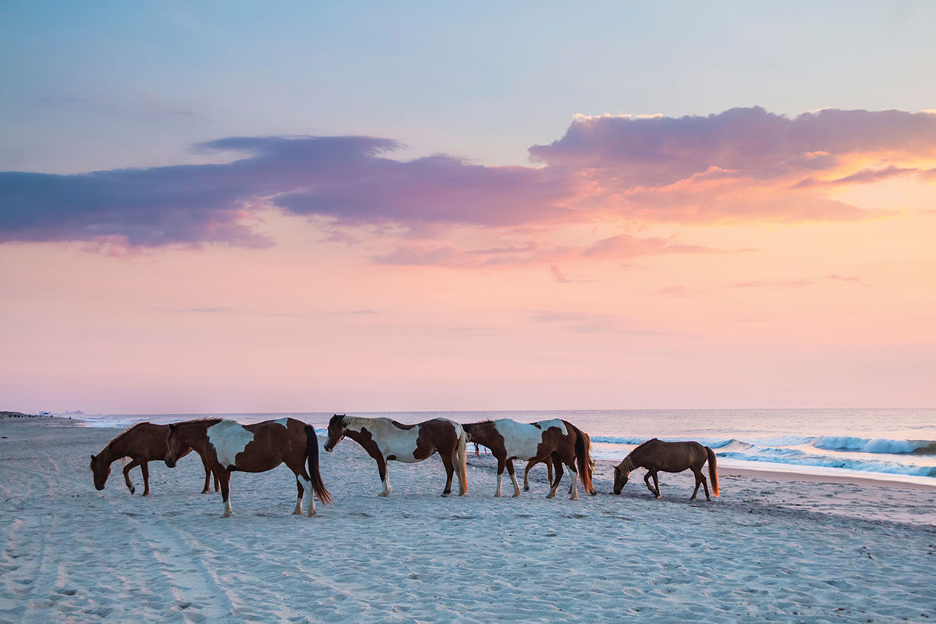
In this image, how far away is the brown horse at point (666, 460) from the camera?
14.4m

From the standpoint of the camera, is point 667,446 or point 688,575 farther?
point 667,446

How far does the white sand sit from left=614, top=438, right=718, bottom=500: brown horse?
1.09m

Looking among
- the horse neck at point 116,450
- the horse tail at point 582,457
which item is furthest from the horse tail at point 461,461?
the horse neck at point 116,450

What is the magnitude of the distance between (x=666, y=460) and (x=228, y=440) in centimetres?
925

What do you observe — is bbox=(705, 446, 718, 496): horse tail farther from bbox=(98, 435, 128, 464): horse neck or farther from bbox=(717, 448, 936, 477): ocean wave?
bbox=(98, 435, 128, 464): horse neck

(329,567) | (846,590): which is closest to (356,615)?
(329,567)

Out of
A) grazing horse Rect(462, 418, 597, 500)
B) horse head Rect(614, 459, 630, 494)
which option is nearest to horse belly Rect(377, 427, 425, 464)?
grazing horse Rect(462, 418, 597, 500)

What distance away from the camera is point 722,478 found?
1880 cm

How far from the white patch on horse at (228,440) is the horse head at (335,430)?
2.84 meters

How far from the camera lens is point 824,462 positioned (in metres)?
23.9

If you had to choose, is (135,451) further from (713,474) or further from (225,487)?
(713,474)

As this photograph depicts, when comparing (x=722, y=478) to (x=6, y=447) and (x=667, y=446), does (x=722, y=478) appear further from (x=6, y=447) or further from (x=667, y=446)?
(x=6, y=447)

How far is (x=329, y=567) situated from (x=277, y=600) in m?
1.27

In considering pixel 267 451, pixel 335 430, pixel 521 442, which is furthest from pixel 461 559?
pixel 335 430
